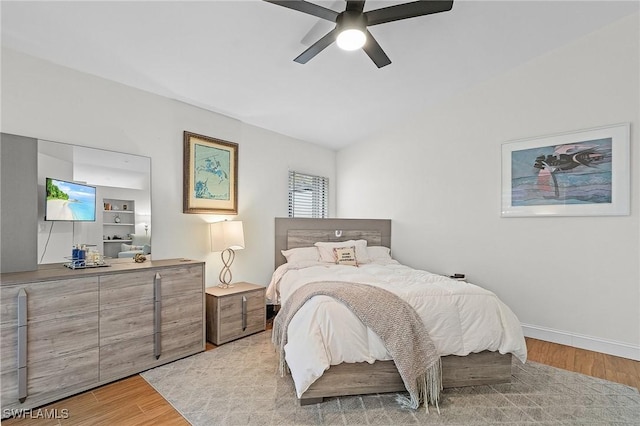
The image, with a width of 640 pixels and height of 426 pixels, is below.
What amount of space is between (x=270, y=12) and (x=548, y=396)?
346 cm

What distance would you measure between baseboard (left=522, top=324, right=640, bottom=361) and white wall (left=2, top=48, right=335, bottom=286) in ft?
10.6

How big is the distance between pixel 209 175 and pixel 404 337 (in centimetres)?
272

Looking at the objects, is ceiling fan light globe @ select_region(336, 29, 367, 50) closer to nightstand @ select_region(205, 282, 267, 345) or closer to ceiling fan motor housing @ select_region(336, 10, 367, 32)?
ceiling fan motor housing @ select_region(336, 10, 367, 32)

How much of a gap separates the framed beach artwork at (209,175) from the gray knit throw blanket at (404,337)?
1900mm

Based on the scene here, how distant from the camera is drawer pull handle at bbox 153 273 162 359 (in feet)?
8.86

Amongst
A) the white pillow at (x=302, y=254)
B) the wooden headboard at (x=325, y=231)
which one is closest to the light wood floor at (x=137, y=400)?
the white pillow at (x=302, y=254)

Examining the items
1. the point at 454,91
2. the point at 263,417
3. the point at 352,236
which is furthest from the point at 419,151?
the point at 263,417

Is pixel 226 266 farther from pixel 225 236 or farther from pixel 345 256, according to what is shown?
pixel 345 256

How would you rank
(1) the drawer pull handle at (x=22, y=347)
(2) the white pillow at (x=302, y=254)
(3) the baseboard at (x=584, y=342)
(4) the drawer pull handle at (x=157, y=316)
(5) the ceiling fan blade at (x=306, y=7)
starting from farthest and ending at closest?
(2) the white pillow at (x=302, y=254), (3) the baseboard at (x=584, y=342), (4) the drawer pull handle at (x=157, y=316), (1) the drawer pull handle at (x=22, y=347), (5) the ceiling fan blade at (x=306, y=7)

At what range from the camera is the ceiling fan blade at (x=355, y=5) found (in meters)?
1.97

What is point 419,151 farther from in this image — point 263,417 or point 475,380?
point 263,417

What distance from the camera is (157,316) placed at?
2713 mm

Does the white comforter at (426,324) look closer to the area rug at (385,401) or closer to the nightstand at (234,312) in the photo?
the area rug at (385,401)

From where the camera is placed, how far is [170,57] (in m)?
2.64
